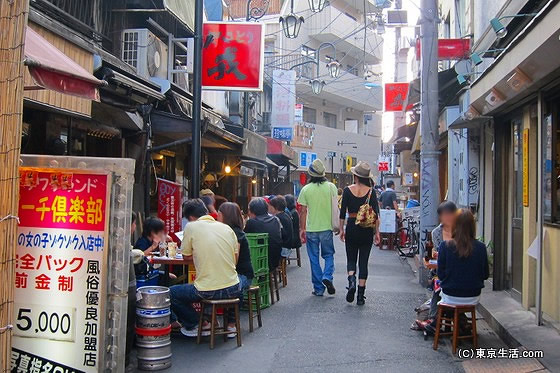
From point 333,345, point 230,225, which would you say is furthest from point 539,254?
point 230,225

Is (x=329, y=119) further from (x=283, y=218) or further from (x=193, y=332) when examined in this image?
(x=193, y=332)

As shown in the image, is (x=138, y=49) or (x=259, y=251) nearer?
(x=259, y=251)

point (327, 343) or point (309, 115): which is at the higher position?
point (309, 115)

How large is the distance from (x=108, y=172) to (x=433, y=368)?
3.61m

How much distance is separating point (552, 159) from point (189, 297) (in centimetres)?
448

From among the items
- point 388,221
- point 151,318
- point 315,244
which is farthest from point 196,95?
point 388,221

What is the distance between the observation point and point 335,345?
660 centimetres

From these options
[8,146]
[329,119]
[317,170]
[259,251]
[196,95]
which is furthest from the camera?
[329,119]

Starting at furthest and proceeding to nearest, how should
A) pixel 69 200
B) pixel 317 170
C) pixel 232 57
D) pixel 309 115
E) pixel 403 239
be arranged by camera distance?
pixel 309 115, pixel 403 239, pixel 232 57, pixel 317 170, pixel 69 200

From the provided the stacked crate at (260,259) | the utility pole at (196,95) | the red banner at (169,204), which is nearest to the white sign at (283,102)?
the red banner at (169,204)

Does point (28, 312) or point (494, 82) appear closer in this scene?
point (28, 312)

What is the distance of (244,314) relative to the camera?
26.7 feet

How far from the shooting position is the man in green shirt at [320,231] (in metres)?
9.34

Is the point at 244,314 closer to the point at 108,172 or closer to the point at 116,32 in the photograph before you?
the point at 108,172
